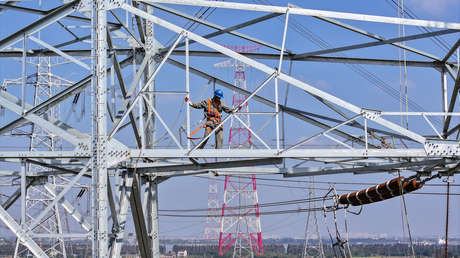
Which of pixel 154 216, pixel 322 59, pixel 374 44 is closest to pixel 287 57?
pixel 322 59

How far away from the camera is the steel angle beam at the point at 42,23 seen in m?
17.9

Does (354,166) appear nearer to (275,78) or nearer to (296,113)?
(296,113)

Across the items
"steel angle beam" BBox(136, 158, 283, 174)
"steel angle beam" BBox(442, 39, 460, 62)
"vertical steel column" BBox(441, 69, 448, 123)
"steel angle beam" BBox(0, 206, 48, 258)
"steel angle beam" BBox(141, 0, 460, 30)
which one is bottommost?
"steel angle beam" BBox(0, 206, 48, 258)

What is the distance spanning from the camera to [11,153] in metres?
18.6

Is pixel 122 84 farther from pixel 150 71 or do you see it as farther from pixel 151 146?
pixel 151 146

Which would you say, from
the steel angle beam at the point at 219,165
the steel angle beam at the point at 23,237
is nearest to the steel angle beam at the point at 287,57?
the steel angle beam at the point at 219,165

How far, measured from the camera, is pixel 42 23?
59.9 ft

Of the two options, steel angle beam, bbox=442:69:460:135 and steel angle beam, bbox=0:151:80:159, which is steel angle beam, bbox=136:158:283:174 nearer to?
steel angle beam, bbox=0:151:80:159

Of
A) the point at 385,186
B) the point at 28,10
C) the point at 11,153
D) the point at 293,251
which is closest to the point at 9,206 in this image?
the point at 11,153

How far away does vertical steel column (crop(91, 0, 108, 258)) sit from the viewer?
54.3ft

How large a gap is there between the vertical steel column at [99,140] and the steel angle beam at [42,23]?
1.24m

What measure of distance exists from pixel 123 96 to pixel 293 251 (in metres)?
139

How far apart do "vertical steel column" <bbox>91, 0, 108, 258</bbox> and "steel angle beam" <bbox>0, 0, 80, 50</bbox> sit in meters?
1.24

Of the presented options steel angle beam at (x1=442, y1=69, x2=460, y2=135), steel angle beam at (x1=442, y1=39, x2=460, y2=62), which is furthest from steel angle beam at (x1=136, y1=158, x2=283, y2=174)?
steel angle beam at (x1=442, y1=39, x2=460, y2=62)
